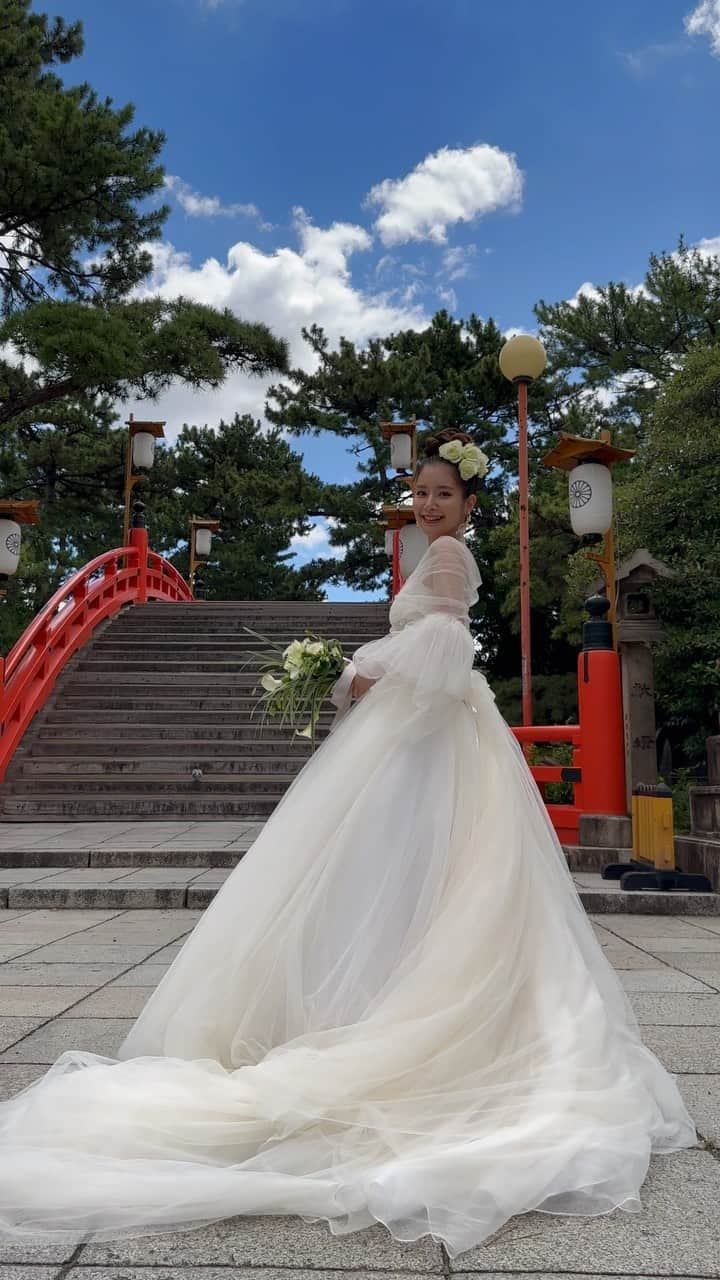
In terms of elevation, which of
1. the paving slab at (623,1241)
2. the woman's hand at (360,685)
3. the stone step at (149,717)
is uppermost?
the woman's hand at (360,685)

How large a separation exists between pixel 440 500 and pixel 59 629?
982cm

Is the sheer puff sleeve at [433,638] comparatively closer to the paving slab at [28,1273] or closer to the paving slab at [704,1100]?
the paving slab at [704,1100]

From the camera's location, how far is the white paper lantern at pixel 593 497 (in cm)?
730

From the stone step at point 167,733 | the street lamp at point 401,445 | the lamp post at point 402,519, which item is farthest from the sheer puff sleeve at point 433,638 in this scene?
the street lamp at point 401,445

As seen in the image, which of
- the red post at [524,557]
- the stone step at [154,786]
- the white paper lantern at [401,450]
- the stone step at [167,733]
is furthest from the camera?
the white paper lantern at [401,450]

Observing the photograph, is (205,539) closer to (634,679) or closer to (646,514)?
(646,514)

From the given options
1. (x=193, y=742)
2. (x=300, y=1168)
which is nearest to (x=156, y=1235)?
(x=300, y=1168)

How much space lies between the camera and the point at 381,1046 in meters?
2.01

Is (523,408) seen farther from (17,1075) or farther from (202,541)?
(202,541)

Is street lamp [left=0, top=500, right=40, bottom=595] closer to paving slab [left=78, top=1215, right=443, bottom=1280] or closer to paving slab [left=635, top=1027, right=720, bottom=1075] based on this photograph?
paving slab [left=635, top=1027, right=720, bottom=1075]

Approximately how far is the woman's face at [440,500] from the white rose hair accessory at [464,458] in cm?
2

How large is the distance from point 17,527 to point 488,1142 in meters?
8.86

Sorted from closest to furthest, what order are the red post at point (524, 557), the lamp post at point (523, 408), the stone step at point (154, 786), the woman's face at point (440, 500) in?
the woman's face at point (440, 500) < the red post at point (524, 557) < the lamp post at point (523, 408) < the stone step at point (154, 786)

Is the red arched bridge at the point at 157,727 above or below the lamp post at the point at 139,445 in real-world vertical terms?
below
